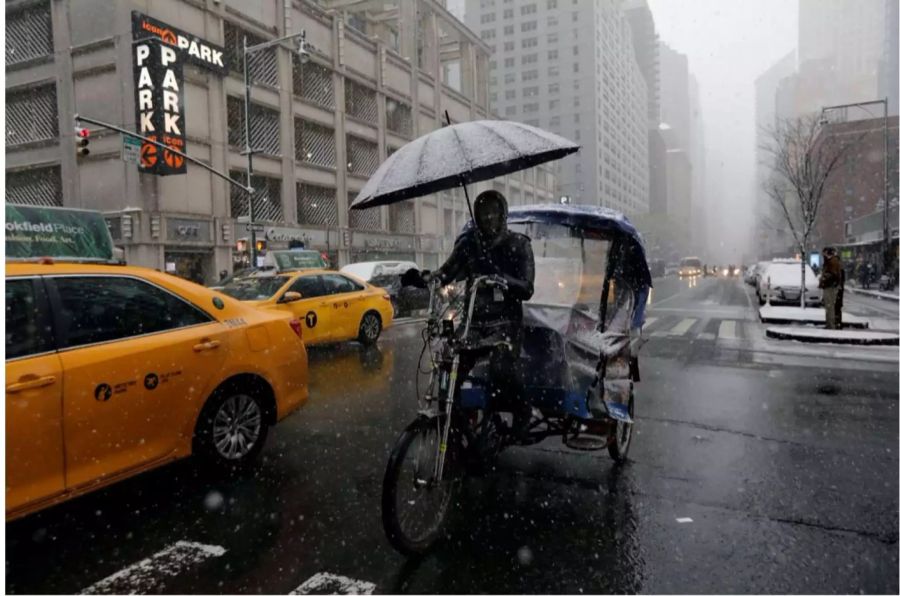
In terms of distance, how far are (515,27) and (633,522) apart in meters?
127

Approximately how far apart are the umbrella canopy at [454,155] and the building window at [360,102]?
3746cm

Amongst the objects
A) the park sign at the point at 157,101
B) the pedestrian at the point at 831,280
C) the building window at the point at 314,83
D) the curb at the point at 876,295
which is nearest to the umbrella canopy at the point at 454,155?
the pedestrian at the point at 831,280

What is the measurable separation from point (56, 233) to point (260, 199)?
27.7 metres

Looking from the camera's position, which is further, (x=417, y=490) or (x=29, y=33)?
(x=29, y=33)

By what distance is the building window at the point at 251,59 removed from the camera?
3145 centimetres

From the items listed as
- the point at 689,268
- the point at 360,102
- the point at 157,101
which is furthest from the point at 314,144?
the point at 689,268

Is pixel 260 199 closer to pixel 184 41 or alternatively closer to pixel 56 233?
pixel 184 41

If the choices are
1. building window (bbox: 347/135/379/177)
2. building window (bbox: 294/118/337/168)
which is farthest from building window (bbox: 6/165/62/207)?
building window (bbox: 347/135/379/177)

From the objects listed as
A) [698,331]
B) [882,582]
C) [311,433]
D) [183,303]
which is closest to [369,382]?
[311,433]

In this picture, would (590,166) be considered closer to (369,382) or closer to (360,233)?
(360,233)

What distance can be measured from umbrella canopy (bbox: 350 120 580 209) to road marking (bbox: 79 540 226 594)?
2.42 meters

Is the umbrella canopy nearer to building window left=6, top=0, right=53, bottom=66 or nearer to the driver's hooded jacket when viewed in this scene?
the driver's hooded jacket

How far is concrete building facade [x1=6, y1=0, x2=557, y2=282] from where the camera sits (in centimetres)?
2717

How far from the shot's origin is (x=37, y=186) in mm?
29453
